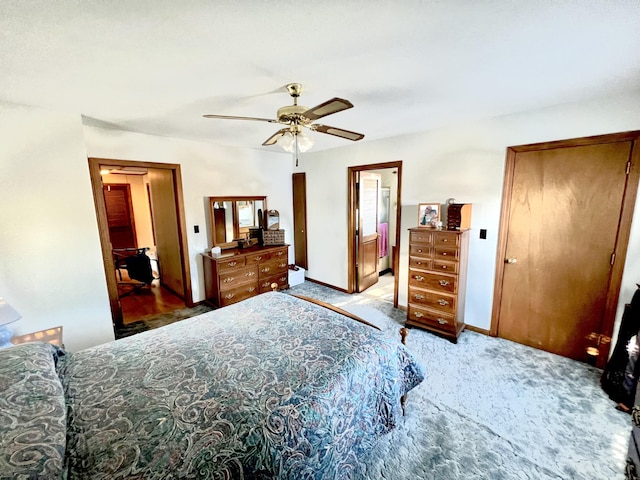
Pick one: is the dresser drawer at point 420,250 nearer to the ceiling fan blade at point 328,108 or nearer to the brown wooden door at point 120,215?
the ceiling fan blade at point 328,108

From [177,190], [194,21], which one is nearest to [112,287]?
[177,190]

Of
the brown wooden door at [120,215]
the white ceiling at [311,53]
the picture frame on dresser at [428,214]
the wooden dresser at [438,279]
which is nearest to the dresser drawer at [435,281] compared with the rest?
the wooden dresser at [438,279]

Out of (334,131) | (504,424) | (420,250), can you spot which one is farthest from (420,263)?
(334,131)

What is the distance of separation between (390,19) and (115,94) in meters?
2.08

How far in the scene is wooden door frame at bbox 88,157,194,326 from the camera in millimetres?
2906

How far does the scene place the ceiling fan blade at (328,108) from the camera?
1454 millimetres

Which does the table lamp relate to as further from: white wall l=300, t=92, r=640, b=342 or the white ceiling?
white wall l=300, t=92, r=640, b=342

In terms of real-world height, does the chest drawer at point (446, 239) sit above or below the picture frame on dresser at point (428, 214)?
below

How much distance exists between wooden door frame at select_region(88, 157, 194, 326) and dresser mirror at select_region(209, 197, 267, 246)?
0.43 m

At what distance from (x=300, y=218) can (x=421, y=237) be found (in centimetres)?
254

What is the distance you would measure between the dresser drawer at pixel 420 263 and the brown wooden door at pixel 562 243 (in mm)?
797

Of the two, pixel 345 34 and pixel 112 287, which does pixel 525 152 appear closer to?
pixel 345 34

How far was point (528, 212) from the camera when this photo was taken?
262 centimetres

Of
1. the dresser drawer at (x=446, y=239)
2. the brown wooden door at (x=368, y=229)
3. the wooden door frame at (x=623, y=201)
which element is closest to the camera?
the wooden door frame at (x=623, y=201)
